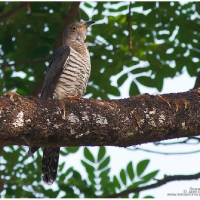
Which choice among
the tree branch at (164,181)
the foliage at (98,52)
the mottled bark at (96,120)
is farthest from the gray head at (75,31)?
the mottled bark at (96,120)

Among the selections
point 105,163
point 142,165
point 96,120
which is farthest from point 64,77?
point 96,120

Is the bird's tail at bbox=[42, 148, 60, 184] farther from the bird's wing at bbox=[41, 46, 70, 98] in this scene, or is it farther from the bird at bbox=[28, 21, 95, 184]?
the bird's wing at bbox=[41, 46, 70, 98]

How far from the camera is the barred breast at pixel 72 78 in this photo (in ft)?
14.3

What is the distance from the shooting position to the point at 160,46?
526cm

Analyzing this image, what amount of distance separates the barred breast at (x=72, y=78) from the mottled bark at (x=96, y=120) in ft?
4.53

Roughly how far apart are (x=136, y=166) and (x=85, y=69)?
1063mm

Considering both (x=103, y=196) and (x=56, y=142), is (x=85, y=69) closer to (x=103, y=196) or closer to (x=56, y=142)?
(x=103, y=196)

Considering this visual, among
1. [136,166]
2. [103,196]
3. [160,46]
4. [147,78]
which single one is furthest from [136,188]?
[160,46]

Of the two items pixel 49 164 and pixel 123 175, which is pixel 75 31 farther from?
pixel 49 164

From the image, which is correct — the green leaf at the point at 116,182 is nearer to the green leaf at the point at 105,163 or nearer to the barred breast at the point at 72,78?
the green leaf at the point at 105,163

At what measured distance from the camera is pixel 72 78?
437 cm

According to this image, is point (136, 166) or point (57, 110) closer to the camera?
point (57, 110)

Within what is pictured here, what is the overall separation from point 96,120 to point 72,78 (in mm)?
1590

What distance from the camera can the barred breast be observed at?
434 cm
